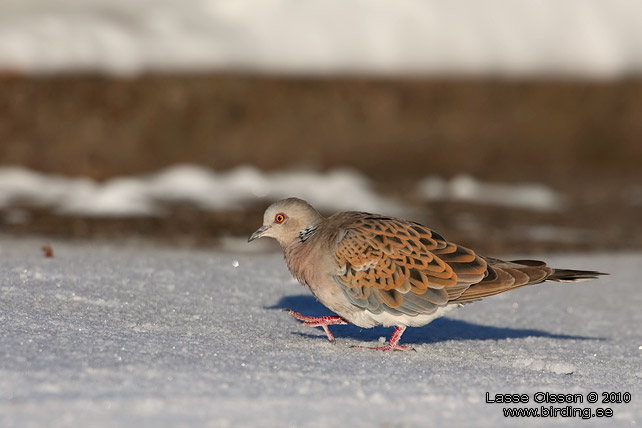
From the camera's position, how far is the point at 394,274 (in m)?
4.41

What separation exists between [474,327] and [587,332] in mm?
774

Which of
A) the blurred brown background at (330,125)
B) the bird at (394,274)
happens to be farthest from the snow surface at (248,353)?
the blurred brown background at (330,125)

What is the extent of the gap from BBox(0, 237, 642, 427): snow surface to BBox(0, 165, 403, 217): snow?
2.59 meters

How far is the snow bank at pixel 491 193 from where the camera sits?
10.3 meters

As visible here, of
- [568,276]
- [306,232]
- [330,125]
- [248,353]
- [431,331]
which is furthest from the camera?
[330,125]

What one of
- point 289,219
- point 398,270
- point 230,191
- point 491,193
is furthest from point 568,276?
point 491,193

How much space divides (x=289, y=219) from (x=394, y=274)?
0.74 metres

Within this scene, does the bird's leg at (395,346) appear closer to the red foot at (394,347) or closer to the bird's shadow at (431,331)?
the red foot at (394,347)

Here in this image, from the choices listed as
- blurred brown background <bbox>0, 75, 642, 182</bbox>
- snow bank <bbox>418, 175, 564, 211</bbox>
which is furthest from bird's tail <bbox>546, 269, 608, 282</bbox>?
blurred brown background <bbox>0, 75, 642, 182</bbox>

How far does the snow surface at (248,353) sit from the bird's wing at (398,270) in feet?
0.88

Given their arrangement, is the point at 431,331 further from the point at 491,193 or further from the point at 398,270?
the point at 491,193

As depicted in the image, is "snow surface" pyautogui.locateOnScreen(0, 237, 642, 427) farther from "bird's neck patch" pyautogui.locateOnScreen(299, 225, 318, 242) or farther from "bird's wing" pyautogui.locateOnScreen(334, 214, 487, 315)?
"bird's neck patch" pyautogui.locateOnScreen(299, 225, 318, 242)

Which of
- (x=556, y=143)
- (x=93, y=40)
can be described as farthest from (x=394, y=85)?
(x=93, y=40)

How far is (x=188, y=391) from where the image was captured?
124 inches
